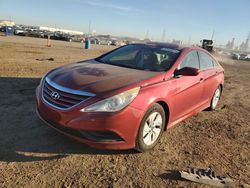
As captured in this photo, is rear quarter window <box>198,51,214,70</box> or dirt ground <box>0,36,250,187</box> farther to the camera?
rear quarter window <box>198,51,214,70</box>

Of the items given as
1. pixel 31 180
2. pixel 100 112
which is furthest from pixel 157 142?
pixel 31 180

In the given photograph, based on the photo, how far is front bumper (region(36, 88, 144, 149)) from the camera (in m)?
3.57

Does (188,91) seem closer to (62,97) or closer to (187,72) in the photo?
(187,72)

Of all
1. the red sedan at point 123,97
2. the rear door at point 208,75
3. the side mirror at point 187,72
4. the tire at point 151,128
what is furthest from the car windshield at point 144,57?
the rear door at point 208,75

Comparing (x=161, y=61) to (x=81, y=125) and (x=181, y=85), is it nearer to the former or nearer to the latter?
(x=181, y=85)

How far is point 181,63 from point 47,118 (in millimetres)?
2508

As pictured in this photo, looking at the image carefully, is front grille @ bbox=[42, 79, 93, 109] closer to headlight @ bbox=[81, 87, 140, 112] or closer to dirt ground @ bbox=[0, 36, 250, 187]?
headlight @ bbox=[81, 87, 140, 112]

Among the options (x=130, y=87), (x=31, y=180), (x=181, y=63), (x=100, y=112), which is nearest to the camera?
(x=31, y=180)

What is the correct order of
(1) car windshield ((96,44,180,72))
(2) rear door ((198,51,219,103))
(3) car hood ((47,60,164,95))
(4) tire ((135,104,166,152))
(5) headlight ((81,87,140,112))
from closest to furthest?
(5) headlight ((81,87,140,112))
(3) car hood ((47,60,164,95))
(4) tire ((135,104,166,152))
(1) car windshield ((96,44,180,72))
(2) rear door ((198,51,219,103))

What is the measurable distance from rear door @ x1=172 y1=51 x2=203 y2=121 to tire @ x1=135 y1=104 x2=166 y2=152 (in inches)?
18.0

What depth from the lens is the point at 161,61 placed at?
197 inches

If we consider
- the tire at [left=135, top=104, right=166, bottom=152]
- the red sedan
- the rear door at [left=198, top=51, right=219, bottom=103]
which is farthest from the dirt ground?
the rear door at [left=198, top=51, right=219, bottom=103]

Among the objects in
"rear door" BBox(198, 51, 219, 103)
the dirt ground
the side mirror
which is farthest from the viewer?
"rear door" BBox(198, 51, 219, 103)

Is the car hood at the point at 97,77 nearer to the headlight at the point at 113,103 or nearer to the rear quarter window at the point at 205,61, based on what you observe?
the headlight at the point at 113,103
